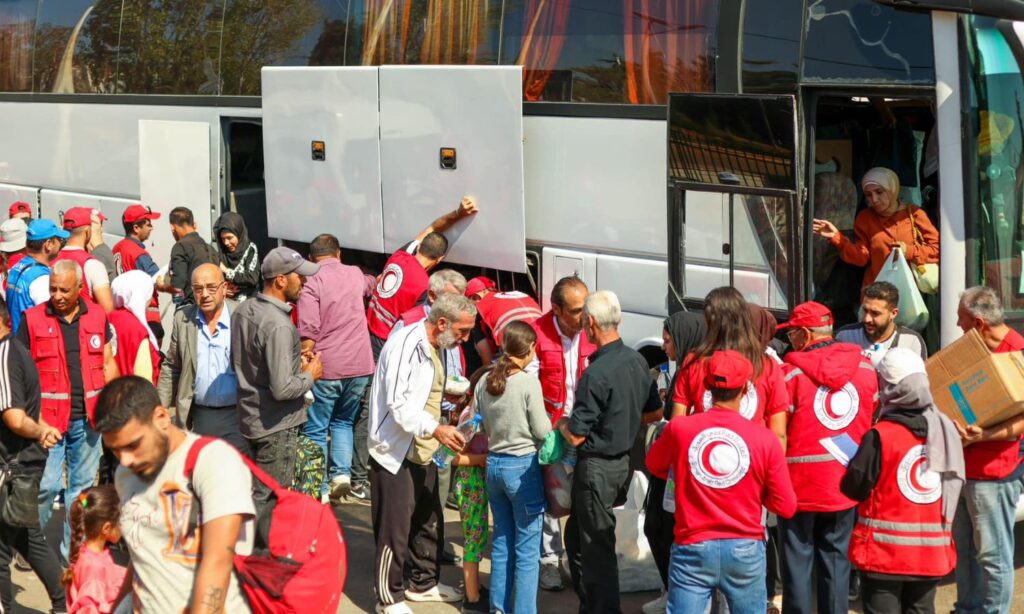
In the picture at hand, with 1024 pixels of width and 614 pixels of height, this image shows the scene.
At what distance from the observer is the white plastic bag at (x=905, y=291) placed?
7707 millimetres

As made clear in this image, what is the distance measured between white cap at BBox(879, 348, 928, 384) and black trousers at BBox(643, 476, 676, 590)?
55.0 inches

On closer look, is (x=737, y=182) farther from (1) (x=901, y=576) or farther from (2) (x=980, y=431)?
(1) (x=901, y=576)

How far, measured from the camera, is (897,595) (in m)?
5.91

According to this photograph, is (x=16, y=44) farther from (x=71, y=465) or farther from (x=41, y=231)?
(x=71, y=465)

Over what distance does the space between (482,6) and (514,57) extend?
550 millimetres

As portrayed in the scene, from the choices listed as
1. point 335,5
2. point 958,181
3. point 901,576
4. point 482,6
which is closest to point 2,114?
point 335,5

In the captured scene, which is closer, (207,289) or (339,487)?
(207,289)

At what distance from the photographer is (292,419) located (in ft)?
24.9

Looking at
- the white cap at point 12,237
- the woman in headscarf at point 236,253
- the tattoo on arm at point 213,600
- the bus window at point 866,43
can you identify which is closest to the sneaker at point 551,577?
the bus window at point 866,43

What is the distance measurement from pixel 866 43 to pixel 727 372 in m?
3.09

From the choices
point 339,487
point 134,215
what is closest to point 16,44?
point 134,215

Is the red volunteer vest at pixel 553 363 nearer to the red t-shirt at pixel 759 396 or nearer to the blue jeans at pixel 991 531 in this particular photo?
the red t-shirt at pixel 759 396

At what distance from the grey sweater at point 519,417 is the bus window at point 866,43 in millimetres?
2710

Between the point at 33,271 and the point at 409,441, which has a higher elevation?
the point at 33,271
